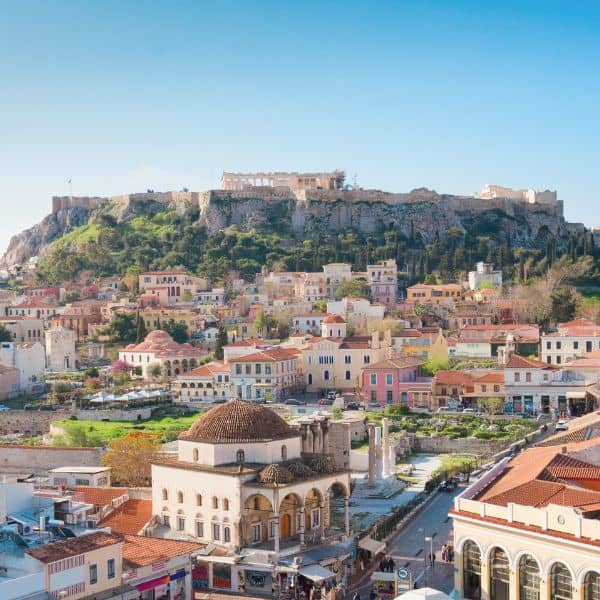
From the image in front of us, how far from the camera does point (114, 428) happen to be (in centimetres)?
6288

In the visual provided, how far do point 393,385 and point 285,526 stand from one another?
3223 centimetres

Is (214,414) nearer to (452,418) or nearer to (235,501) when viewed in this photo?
(235,501)

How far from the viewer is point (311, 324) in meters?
87.9

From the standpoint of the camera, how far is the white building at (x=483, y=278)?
9650 cm

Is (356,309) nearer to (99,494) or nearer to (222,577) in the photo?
(99,494)

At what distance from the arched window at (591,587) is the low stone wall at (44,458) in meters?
29.8

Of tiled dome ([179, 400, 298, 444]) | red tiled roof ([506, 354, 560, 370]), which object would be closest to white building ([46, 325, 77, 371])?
red tiled roof ([506, 354, 560, 370])

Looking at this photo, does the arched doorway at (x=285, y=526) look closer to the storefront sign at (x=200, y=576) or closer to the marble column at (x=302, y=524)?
the marble column at (x=302, y=524)

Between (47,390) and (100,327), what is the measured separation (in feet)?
49.4

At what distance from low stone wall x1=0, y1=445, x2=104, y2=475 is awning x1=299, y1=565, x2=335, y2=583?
20.2 m

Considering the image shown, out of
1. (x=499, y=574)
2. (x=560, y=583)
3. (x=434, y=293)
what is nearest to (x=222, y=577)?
(x=499, y=574)

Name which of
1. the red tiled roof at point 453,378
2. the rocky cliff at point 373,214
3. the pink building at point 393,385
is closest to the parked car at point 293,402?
the pink building at point 393,385

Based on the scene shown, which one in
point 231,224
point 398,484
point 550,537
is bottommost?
point 398,484

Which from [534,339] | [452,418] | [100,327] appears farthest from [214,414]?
[100,327]
